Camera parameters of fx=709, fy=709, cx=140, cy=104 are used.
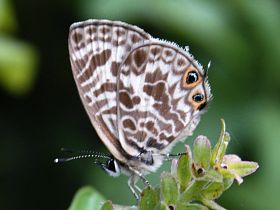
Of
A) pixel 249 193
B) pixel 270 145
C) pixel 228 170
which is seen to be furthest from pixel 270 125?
pixel 228 170

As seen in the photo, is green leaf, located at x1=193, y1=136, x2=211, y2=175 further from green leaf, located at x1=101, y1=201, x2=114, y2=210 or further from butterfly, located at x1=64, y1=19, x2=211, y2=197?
butterfly, located at x1=64, y1=19, x2=211, y2=197

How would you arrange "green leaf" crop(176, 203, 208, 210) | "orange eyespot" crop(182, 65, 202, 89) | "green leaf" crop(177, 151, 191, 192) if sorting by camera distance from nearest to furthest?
1. "green leaf" crop(176, 203, 208, 210)
2. "green leaf" crop(177, 151, 191, 192)
3. "orange eyespot" crop(182, 65, 202, 89)

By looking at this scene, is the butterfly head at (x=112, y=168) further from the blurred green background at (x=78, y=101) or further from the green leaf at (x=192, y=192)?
the blurred green background at (x=78, y=101)

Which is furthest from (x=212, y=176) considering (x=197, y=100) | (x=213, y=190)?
(x=197, y=100)

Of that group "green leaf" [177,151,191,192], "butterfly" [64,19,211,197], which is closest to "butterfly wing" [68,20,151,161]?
"butterfly" [64,19,211,197]

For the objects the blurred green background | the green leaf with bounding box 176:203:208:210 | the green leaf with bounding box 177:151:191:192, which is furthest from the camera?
the blurred green background

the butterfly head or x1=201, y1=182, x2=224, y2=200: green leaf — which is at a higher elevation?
x1=201, y1=182, x2=224, y2=200: green leaf
